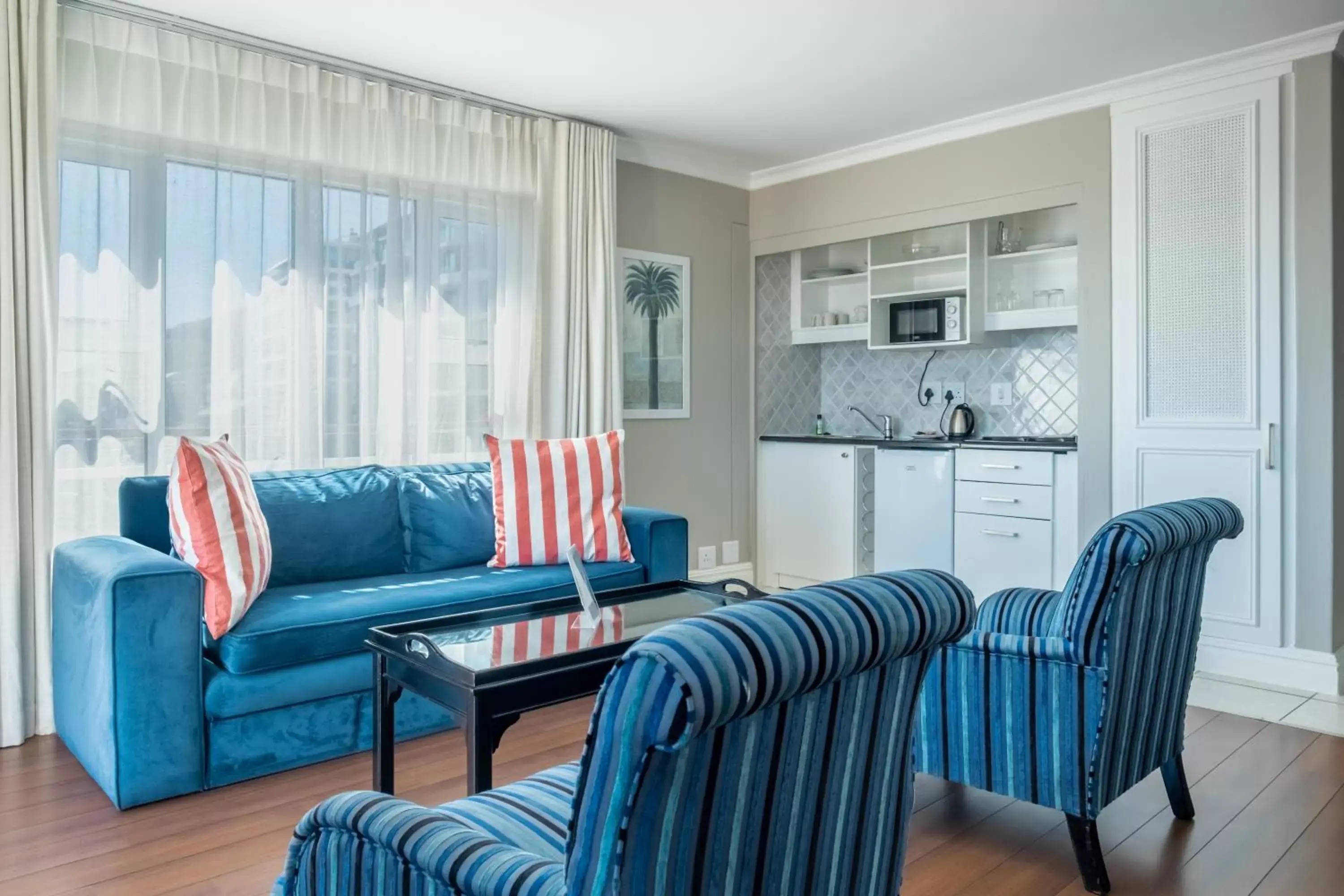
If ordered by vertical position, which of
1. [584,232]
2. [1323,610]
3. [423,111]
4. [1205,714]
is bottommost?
[1205,714]

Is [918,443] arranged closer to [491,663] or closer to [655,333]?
[655,333]

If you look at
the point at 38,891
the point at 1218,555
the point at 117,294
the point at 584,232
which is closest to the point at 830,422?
the point at 584,232

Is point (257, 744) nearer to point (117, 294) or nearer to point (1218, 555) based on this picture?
point (117, 294)

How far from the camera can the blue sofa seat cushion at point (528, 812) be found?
1.43m

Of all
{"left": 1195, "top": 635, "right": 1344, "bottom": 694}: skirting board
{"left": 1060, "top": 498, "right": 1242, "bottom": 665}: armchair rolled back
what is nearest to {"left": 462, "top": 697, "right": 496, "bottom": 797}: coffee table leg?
{"left": 1060, "top": 498, "right": 1242, "bottom": 665}: armchair rolled back

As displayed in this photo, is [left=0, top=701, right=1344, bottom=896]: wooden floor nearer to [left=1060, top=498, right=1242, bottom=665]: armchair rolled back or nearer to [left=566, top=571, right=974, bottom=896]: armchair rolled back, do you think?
[left=1060, top=498, right=1242, bottom=665]: armchair rolled back

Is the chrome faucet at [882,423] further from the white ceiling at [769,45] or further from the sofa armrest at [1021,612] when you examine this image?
the sofa armrest at [1021,612]

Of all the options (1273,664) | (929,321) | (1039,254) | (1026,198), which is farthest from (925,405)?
Answer: (1273,664)

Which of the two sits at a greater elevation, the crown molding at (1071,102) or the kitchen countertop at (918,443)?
the crown molding at (1071,102)

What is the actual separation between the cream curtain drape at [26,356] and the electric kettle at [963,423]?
398 centimetres

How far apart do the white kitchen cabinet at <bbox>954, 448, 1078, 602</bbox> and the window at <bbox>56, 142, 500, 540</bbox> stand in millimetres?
2303

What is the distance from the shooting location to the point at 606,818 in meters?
0.93

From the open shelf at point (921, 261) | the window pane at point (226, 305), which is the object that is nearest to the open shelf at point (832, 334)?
the open shelf at point (921, 261)

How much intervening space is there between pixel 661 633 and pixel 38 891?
1994 millimetres
